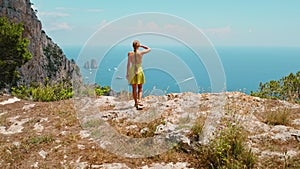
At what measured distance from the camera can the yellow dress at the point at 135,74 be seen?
8.19 metres

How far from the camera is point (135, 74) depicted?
27.0 ft

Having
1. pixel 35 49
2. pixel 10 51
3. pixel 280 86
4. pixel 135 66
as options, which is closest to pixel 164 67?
pixel 135 66

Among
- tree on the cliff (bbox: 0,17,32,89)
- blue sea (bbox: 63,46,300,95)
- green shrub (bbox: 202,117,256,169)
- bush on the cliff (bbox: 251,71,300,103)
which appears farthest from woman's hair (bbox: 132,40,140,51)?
tree on the cliff (bbox: 0,17,32,89)

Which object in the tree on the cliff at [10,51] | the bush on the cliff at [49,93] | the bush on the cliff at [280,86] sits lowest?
the bush on the cliff at [49,93]

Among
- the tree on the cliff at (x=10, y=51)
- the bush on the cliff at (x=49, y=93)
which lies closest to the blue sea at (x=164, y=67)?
the bush on the cliff at (x=49, y=93)

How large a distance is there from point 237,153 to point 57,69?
85.5 metres

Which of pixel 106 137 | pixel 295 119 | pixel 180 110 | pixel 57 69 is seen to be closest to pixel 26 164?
pixel 106 137

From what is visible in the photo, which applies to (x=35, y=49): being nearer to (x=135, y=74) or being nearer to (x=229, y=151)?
(x=135, y=74)

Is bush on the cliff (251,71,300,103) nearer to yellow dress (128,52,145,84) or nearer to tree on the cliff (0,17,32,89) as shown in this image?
yellow dress (128,52,145,84)

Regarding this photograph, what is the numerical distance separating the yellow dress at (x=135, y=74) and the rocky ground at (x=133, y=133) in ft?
3.11

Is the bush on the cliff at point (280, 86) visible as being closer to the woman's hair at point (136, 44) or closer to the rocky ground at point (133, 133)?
the rocky ground at point (133, 133)

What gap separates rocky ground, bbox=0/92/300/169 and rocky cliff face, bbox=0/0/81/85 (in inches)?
2420

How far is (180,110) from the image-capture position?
8312 millimetres

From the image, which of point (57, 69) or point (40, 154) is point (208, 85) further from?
point (57, 69)
